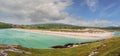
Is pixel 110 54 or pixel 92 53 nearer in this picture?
pixel 110 54

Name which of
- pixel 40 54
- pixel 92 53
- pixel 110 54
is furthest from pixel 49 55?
pixel 110 54

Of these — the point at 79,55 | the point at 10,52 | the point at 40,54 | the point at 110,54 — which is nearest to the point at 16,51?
the point at 10,52

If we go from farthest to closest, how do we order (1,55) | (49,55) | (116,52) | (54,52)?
(54,52)
(49,55)
(1,55)
(116,52)

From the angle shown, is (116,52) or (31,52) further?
(31,52)

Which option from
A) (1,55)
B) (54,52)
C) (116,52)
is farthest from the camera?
(54,52)

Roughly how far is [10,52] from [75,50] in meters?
23.0

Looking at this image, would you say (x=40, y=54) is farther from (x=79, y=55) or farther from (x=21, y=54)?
(x=79, y=55)

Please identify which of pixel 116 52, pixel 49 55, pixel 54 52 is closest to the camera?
pixel 116 52

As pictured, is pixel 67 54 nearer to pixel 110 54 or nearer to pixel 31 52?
pixel 31 52

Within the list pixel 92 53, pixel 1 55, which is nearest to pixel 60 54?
pixel 92 53

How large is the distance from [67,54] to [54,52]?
5.38 meters

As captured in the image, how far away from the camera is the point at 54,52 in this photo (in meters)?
79.3

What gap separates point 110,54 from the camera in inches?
2167

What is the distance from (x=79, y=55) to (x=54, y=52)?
10.8 m
